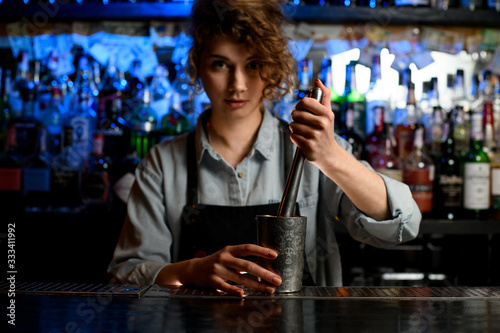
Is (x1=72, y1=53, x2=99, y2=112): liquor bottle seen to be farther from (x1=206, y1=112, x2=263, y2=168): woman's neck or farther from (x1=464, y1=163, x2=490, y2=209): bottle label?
(x1=464, y1=163, x2=490, y2=209): bottle label

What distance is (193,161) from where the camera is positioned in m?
1.34

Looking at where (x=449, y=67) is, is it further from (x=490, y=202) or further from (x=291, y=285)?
(x=291, y=285)

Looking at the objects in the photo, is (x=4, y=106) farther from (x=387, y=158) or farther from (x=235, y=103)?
(x=387, y=158)

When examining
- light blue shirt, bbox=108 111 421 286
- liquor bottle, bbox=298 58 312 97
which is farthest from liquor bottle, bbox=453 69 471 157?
light blue shirt, bbox=108 111 421 286

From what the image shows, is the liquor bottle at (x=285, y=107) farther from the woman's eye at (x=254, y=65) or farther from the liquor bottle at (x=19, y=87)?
the liquor bottle at (x=19, y=87)

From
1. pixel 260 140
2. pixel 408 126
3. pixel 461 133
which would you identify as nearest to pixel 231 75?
pixel 260 140

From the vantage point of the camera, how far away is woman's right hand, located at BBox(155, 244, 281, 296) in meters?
0.81

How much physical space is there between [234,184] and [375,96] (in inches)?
43.9

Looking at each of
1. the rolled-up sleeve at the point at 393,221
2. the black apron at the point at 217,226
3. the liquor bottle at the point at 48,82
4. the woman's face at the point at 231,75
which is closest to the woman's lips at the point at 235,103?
the woman's face at the point at 231,75

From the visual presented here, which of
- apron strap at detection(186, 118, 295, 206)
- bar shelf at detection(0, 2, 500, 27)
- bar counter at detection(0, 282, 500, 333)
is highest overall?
bar shelf at detection(0, 2, 500, 27)

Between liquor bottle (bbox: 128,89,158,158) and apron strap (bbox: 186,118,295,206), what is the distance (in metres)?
0.71

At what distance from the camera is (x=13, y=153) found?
2053mm

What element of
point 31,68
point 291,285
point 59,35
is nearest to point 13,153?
point 31,68

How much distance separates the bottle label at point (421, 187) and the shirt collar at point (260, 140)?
63cm
